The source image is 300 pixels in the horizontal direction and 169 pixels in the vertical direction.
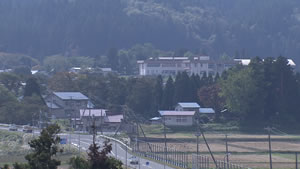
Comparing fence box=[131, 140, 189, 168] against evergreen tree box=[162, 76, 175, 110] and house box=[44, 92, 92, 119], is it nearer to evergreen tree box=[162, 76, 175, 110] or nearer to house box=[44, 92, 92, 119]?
evergreen tree box=[162, 76, 175, 110]

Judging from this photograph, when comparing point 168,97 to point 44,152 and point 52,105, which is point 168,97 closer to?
point 52,105

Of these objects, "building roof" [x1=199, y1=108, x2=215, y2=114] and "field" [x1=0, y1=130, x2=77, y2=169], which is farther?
"building roof" [x1=199, y1=108, x2=215, y2=114]

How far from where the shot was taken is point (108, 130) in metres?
46.1

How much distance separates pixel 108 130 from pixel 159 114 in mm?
3937

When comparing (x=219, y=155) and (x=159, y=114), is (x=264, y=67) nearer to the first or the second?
(x=159, y=114)

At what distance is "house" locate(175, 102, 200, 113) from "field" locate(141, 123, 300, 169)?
310 centimetres

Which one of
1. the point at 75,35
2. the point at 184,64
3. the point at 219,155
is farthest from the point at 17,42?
the point at 219,155

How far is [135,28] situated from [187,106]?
71095mm

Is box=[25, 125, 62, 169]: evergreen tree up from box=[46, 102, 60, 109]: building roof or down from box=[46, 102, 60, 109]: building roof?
down

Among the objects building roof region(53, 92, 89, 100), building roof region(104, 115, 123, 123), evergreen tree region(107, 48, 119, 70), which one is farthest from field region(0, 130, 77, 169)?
evergreen tree region(107, 48, 119, 70)

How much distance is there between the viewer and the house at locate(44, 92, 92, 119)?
4994 cm

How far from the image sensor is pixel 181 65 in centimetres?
7525

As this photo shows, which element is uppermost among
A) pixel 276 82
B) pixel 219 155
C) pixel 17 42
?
pixel 17 42

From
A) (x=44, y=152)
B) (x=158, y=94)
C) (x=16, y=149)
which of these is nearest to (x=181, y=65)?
(x=158, y=94)
